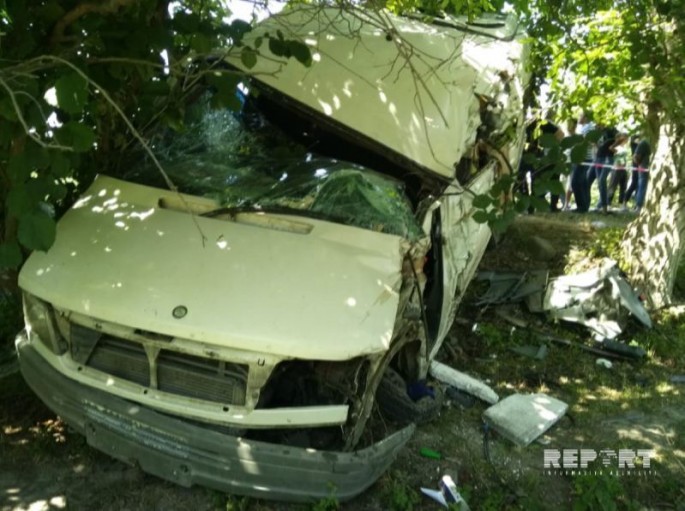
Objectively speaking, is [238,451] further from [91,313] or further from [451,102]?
[451,102]

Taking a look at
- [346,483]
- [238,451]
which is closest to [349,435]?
[346,483]

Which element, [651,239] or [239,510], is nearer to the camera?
[239,510]

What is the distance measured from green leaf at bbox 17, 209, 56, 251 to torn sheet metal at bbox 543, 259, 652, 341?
4.54 meters

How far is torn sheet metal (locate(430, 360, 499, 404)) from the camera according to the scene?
429cm

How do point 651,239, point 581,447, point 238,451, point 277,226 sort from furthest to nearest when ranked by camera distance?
1. point 651,239
2. point 581,447
3. point 277,226
4. point 238,451

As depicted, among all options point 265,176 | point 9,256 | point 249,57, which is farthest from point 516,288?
point 9,256

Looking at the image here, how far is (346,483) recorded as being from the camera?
9.22ft

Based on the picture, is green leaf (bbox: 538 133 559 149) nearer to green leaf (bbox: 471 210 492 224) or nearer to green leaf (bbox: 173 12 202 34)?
green leaf (bbox: 471 210 492 224)

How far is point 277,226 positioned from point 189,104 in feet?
4.33

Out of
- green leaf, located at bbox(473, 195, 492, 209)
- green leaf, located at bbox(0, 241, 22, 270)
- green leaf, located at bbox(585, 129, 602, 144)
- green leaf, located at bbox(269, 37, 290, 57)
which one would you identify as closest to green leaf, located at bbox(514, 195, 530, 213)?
green leaf, located at bbox(473, 195, 492, 209)

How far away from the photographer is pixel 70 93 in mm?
A: 2266

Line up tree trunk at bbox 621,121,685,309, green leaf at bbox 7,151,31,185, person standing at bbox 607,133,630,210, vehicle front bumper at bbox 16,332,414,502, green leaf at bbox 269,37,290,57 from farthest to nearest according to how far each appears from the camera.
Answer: person standing at bbox 607,133,630,210 → tree trunk at bbox 621,121,685,309 → green leaf at bbox 269,37,290,57 → vehicle front bumper at bbox 16,332,414,502 → green leaf at bbox 7,151,31,185

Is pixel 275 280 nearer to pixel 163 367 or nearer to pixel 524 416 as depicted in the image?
pixel 163 367

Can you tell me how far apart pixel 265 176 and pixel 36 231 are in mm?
1677
